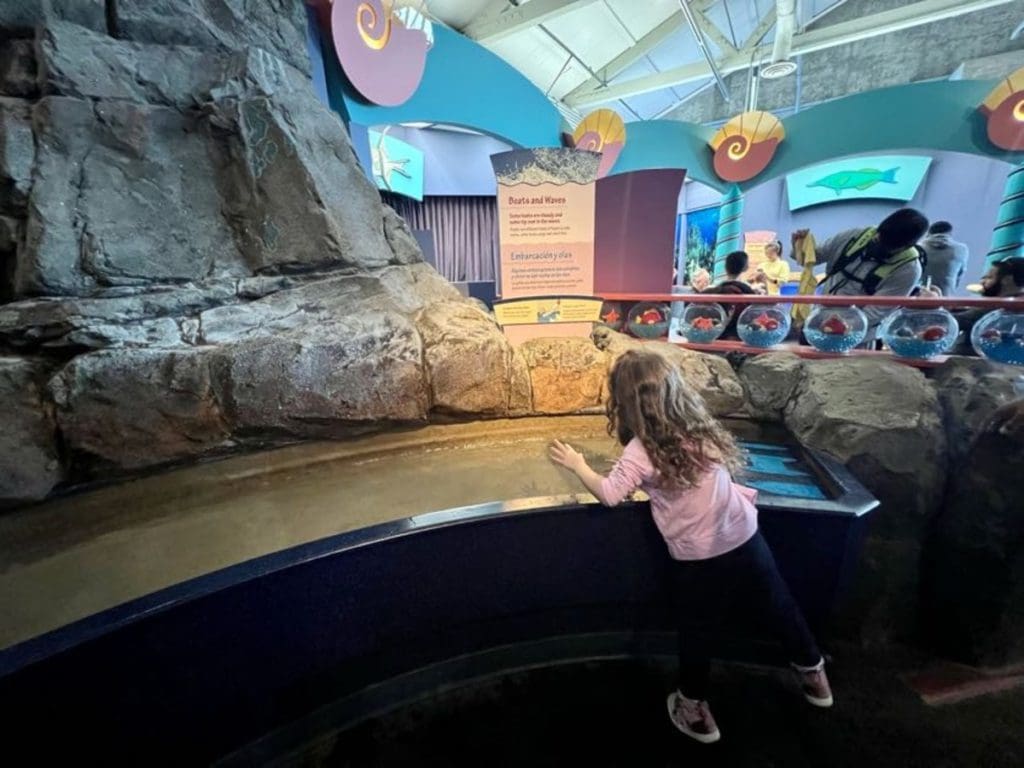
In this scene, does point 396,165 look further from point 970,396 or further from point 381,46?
point 970,396

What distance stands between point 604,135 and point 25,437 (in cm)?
776

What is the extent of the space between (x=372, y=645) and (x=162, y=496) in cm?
141

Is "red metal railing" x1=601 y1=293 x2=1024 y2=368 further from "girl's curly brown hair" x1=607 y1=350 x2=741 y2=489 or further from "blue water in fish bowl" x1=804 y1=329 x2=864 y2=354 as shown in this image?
"girl's curly brown hair" x1=607 y1=350 x2=741 y2=489

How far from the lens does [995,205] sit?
7.53 metres

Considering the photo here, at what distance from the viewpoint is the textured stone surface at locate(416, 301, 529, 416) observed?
232 centimetres

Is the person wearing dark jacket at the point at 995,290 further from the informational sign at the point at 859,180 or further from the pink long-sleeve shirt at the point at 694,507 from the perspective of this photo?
the informational sign at the point at 859,180

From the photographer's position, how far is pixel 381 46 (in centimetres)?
373

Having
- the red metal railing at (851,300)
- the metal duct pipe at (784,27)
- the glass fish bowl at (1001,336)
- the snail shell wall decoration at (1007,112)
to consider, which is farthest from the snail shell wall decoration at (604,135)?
the glass fish bowl at (1001,336)

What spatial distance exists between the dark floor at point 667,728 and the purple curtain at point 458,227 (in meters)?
9.26

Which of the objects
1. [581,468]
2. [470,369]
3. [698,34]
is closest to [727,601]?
[581,468]

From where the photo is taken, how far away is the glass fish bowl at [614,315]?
10.0 ft

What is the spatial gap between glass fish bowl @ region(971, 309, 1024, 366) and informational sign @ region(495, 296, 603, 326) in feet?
5.71

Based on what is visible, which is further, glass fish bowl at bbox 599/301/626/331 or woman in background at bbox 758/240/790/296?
woman in background at bbox 758/240/790/296

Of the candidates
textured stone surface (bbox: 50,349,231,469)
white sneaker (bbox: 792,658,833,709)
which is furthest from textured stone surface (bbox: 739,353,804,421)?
textured stone surface (bbox: 50,349,231,469)
